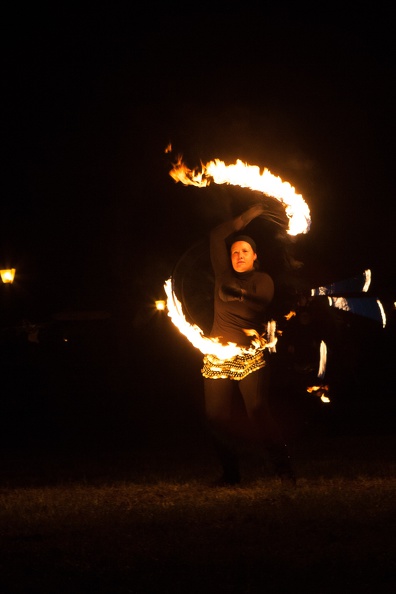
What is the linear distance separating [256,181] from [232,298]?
Result: 1.17 metres

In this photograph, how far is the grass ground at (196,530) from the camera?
16.8 feet

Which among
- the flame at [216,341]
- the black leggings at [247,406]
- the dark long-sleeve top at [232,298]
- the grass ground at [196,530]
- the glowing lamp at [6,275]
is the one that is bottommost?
the grass ground at [196,530]

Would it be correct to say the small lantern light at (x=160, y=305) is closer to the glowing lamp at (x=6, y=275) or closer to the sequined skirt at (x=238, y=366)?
the glowing lamp at (x=6, y=275)

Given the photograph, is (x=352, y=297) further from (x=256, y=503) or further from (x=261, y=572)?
(x=261, y=572)

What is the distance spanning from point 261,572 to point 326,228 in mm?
17439

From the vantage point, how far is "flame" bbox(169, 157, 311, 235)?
8.77 meters

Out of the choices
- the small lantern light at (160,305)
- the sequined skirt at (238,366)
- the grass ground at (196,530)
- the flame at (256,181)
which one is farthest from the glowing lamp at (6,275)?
the sequined skirt at (238,366)

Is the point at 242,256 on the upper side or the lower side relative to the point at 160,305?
lower

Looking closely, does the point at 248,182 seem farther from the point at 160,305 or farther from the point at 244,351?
the point at 160,305

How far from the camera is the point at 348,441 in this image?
12203mm

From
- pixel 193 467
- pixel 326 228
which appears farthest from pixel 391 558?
pixel 326 228

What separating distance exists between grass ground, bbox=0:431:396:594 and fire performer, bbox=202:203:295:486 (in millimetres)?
348

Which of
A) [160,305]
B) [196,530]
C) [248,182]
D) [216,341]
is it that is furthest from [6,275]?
[196,530]

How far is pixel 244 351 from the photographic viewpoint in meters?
8.24
